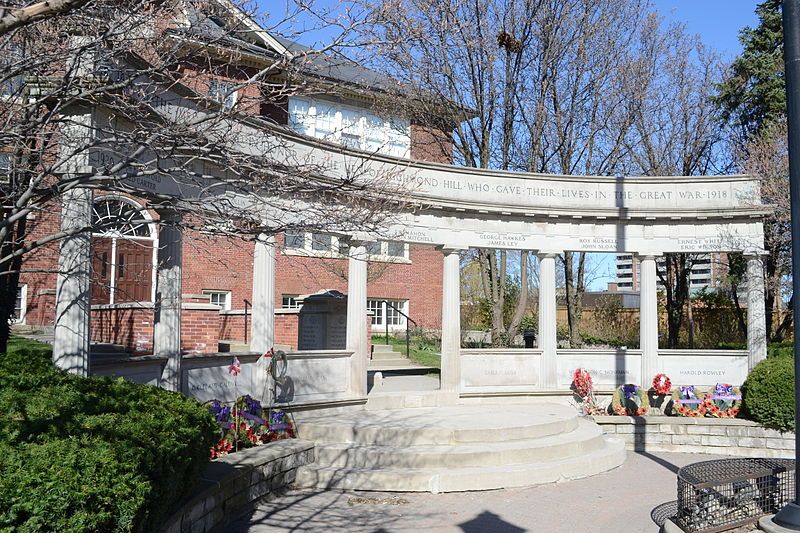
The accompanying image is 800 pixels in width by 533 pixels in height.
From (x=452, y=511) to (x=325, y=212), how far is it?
4.31 m

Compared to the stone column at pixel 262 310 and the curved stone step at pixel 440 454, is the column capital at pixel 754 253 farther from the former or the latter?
the stone column at pixel 262 310

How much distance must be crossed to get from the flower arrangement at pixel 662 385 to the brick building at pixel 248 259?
7.42 meters

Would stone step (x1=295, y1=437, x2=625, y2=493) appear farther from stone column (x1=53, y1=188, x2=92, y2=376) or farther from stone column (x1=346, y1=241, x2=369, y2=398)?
stone column (x1=53, y1=188, x2=92, y2=376)

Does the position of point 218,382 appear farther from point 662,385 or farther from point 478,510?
point 662,385

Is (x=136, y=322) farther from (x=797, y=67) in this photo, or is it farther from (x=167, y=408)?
(x=797, y=67)

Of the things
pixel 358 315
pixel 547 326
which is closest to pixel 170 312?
pixel 358 315

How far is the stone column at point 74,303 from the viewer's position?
868cm

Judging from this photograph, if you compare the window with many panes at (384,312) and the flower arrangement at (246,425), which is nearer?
the flower arrangement at (246,425)

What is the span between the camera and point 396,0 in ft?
27.4

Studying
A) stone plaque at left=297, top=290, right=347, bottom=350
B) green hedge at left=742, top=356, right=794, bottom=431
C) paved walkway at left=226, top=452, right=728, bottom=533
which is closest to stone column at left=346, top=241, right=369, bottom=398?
stone plaque at left=297, top=290, right=347, bottom=350

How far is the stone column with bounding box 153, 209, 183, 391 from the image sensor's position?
36.6 feet

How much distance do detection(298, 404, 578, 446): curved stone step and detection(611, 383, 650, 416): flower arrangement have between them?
77.3 inches

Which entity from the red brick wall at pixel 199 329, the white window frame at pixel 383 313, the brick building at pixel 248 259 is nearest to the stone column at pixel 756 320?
the brick building at pixel 248 259

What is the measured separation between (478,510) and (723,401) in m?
8.38
